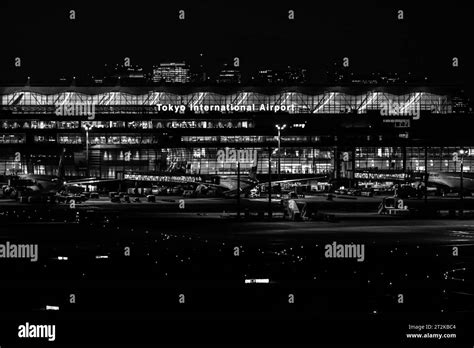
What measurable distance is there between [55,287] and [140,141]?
5565 inches

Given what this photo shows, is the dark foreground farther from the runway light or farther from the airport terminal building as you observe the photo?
the airport terminal building

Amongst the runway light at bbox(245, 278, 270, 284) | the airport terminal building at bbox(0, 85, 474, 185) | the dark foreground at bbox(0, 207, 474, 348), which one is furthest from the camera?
the airport terminal building at bbox(0, 85, 474, 185)

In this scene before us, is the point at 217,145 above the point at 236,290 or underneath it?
above

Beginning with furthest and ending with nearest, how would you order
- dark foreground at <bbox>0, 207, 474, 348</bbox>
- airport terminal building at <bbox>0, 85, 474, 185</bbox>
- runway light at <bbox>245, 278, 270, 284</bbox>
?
1. airport terminal building at <bbox>0, 85, 474, 185</bbox>
2. runway light at <bbox>245, 278, 270, 284</bbox>
3. dark foreground at <bbox>0, 207, 474, 348</bbox>

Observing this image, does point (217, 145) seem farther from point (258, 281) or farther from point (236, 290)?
point (236, 290)

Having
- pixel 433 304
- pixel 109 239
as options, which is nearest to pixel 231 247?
pixel 109 239

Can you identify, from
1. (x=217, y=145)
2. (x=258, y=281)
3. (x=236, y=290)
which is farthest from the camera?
(x=217, y=145)

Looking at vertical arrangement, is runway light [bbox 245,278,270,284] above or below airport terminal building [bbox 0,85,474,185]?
below

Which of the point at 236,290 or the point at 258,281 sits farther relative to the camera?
the point at 258,281

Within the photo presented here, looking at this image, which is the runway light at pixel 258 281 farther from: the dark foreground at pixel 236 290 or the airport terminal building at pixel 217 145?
the airport terminal building at pixel 217 145

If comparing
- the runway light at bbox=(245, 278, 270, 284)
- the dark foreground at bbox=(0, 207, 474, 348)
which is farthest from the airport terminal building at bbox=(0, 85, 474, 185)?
the runway light at bbox=(245, 278, 270, 284)

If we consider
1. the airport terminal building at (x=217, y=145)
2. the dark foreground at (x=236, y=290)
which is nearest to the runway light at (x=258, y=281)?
the dark foreground at (x=236, y=290)

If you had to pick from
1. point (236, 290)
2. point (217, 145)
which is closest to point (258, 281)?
point (236, 290)

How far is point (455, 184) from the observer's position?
474 feet
